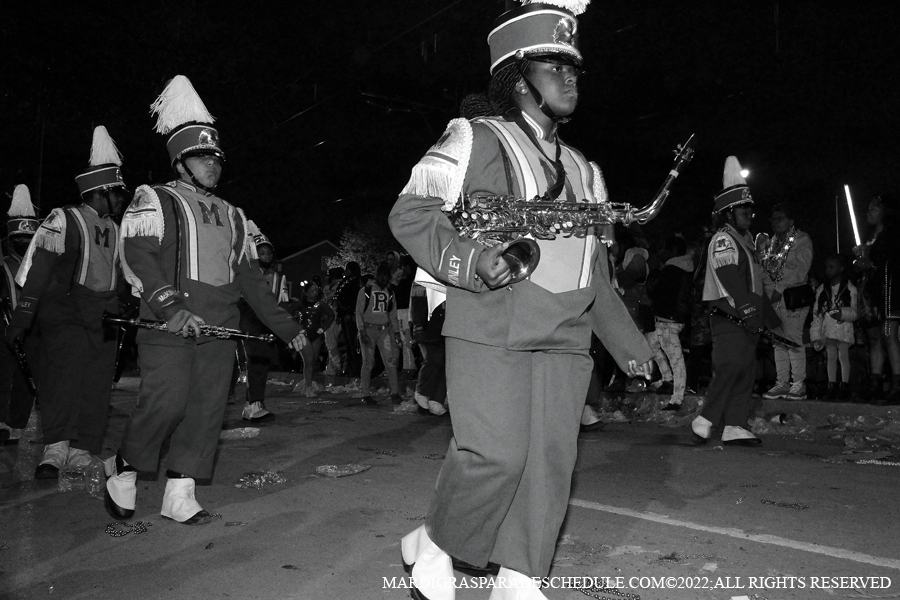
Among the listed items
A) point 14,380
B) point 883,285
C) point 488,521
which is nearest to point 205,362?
point 488,521

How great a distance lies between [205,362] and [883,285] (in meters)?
7.67

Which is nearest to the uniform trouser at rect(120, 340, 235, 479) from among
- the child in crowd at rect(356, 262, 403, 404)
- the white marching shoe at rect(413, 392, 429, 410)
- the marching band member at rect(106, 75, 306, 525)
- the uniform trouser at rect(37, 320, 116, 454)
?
the marching band member at rect(106, 75, 306, 525)

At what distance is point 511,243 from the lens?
10.4ft

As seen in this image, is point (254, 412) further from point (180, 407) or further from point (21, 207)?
point (180, 407)

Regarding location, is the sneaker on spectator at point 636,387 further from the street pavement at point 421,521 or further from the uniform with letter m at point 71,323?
the uniform with letter m at point 71,323

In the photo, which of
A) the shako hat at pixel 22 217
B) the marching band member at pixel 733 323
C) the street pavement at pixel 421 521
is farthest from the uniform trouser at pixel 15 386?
the marching band member at pixel 733 323

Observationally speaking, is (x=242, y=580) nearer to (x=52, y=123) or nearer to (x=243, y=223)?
(x=243, y=223)

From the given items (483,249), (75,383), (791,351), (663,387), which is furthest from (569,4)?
(663,387)

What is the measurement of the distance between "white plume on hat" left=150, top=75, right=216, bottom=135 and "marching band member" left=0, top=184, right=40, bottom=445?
11.8 ft

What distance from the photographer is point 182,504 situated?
16.6ft

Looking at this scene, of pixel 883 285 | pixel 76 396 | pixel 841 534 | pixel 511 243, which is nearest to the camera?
pixel 511 243

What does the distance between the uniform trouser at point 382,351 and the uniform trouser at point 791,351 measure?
17.6ft

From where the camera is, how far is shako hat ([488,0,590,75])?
11.6 ft

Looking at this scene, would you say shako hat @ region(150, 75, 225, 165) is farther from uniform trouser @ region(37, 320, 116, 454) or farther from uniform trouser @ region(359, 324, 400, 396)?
uniform trouser @ region(359, 324, 400, 396)
